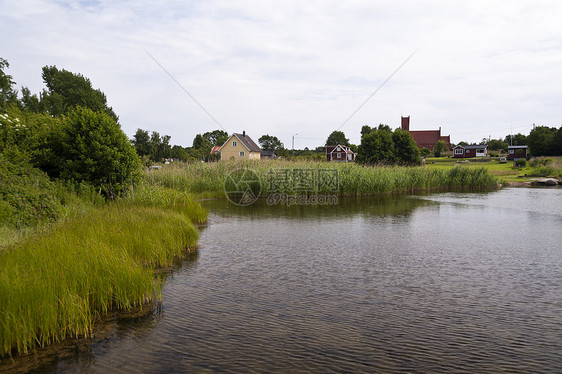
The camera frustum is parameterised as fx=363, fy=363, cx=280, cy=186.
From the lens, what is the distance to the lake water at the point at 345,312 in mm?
5379

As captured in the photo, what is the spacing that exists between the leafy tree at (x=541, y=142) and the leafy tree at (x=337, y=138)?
224ft

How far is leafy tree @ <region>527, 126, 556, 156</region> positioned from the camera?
72.7m

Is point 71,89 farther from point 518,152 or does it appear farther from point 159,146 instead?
point 518,152

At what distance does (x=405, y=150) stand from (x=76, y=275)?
57.4 meters

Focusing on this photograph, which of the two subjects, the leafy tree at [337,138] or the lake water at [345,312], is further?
the leafy tree at [337,138]

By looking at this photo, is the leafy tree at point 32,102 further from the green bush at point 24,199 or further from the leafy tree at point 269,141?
the leafy tree at point 269,141

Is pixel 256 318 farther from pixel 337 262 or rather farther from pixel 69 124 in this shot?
pixel 69 124

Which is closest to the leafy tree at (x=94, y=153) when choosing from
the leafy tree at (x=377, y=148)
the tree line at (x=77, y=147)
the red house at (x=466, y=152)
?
the tree line at (x=77, y=147)

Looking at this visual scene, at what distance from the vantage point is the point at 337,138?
463 ft

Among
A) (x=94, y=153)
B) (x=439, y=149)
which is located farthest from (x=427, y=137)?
(x=94, y=153)

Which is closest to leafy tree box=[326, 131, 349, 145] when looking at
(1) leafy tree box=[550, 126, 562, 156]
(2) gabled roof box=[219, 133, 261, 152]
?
(2) gabled roof box=[219, 133, 261, 152]

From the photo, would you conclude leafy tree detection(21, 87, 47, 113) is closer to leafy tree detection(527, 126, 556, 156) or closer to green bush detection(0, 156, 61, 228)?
green bush detection(0, 156, 61, 228)

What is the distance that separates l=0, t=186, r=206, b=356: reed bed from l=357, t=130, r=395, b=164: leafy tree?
162ft

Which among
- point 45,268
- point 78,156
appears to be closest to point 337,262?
point 45,268
